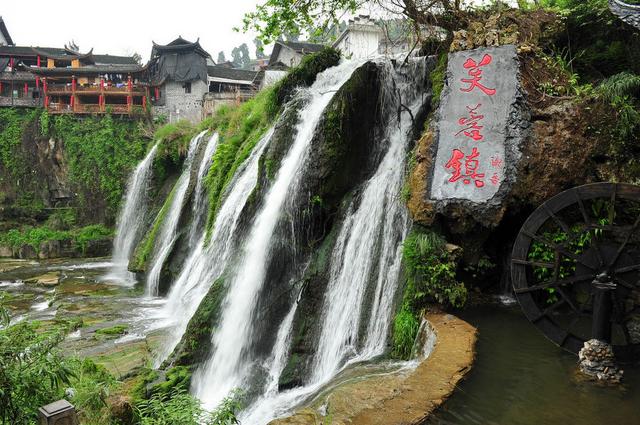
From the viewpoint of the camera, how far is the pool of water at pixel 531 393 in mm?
4445

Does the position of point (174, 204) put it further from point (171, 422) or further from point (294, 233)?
point (171, 422)

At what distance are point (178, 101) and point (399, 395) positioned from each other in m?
38.0

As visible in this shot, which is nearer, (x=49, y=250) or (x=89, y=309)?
(x=89, y=309)

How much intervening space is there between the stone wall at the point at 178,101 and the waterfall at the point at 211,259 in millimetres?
26707

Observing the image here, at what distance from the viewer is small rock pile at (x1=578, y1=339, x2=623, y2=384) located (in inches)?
204

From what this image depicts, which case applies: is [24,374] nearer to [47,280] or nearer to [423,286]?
[423,286]

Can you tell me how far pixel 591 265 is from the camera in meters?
6.07

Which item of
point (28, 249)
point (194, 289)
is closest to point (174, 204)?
point (194, 289)

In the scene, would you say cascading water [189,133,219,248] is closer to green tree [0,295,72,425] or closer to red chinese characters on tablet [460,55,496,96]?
red chinese characters on tablet [460,55,496,96]

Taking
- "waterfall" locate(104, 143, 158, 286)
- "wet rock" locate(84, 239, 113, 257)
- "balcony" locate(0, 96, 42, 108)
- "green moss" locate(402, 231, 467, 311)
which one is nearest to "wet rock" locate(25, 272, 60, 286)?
"waterfall" locate(104, 143, 158, 286)

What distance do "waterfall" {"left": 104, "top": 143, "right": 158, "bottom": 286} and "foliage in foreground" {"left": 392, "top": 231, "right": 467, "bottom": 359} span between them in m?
16.8

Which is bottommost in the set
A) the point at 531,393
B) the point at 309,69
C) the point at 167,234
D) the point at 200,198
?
the point at 531,393

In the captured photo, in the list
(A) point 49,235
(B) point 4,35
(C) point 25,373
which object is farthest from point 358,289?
(B) point 4,35

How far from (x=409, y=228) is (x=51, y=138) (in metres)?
33.1
